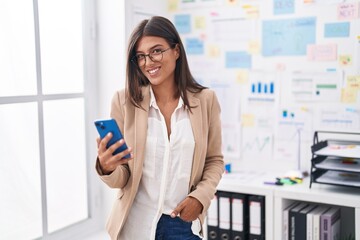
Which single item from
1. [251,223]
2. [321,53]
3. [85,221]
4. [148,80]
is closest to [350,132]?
[321,53]

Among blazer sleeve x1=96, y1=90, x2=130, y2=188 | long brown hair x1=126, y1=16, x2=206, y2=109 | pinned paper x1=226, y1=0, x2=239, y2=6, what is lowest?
blazer sleeve x1=96, y1=90, x2=130, y2=188

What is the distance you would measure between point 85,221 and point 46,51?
3.12 feet

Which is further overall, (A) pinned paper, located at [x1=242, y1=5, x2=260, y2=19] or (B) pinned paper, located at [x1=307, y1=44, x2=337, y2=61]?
(A) pinned paper, located at [x1=242, y1=5, x2=260, y2=19]

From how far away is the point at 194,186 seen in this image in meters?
1.66

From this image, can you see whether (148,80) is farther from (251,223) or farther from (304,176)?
(304,176)

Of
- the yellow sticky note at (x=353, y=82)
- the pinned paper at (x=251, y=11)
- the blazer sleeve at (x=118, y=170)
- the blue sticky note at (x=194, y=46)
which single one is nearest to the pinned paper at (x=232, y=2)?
the pinned paper at (x=251, y=11)

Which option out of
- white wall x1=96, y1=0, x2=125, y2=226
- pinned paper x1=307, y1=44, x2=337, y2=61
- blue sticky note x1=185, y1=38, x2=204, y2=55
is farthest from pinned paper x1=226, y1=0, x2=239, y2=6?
white wall x1=96, y1=0, x2=125, y2=226

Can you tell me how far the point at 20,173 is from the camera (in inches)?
84.3

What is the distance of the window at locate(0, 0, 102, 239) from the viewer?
81.7 inches

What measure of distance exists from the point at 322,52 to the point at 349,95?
0.90 ft

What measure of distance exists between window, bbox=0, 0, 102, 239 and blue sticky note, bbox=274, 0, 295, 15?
104cm

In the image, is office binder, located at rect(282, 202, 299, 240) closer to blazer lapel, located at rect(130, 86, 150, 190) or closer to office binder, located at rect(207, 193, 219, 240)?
office binder, located at rect(207, 193, 219, 240)

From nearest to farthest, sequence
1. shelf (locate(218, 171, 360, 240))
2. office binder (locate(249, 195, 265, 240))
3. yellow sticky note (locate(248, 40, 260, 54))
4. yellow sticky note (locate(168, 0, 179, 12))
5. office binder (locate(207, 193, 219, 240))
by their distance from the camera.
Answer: shelf (locate(218, 171, 360, 240)), office binder (locate(249, 195, 265, 240)), office binder (locate(207, 193, 219, 240)), yellow sticky note (locate(248, 40, 260, 54)), yellow sticky note (locate(168, 0, 179, 12))

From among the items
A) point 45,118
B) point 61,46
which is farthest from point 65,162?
point 61,46
